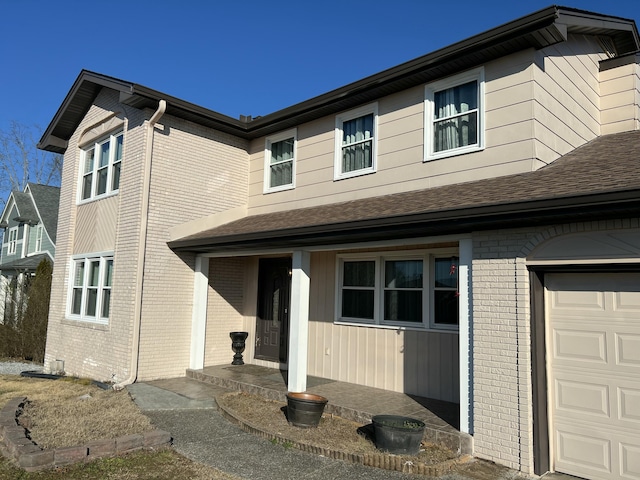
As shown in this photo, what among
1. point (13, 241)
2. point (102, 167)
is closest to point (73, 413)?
point (102, 167)

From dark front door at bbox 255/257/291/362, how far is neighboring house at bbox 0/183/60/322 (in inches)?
585

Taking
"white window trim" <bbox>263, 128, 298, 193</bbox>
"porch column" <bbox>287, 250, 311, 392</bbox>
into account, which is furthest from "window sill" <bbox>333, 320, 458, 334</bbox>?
"white window trim" <bbox>263, 128, 298, 193</bbox>

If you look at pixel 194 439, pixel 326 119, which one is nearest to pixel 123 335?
pixel 194 439

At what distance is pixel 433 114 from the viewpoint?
8.42 m

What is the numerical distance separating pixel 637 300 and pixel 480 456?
99.0 inches

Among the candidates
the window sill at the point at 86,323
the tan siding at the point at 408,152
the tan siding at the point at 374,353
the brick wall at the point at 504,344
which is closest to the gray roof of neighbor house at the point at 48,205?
the window sill at the point at 86,323

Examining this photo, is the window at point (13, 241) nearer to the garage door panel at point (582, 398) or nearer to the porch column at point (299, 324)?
the porch column at point (299, 324)

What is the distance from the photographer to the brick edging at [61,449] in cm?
521

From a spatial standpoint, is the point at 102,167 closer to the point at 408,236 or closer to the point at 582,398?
the point at 408,236

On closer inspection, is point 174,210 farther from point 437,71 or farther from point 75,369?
point 437,71

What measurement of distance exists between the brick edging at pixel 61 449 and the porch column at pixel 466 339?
12.3 ft

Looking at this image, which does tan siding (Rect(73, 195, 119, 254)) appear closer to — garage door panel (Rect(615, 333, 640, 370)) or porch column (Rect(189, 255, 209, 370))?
porch column (Rect(189, 255, 209, 370))

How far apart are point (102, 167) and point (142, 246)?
3299mm

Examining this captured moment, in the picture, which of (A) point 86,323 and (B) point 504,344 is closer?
(B) point 504,344
